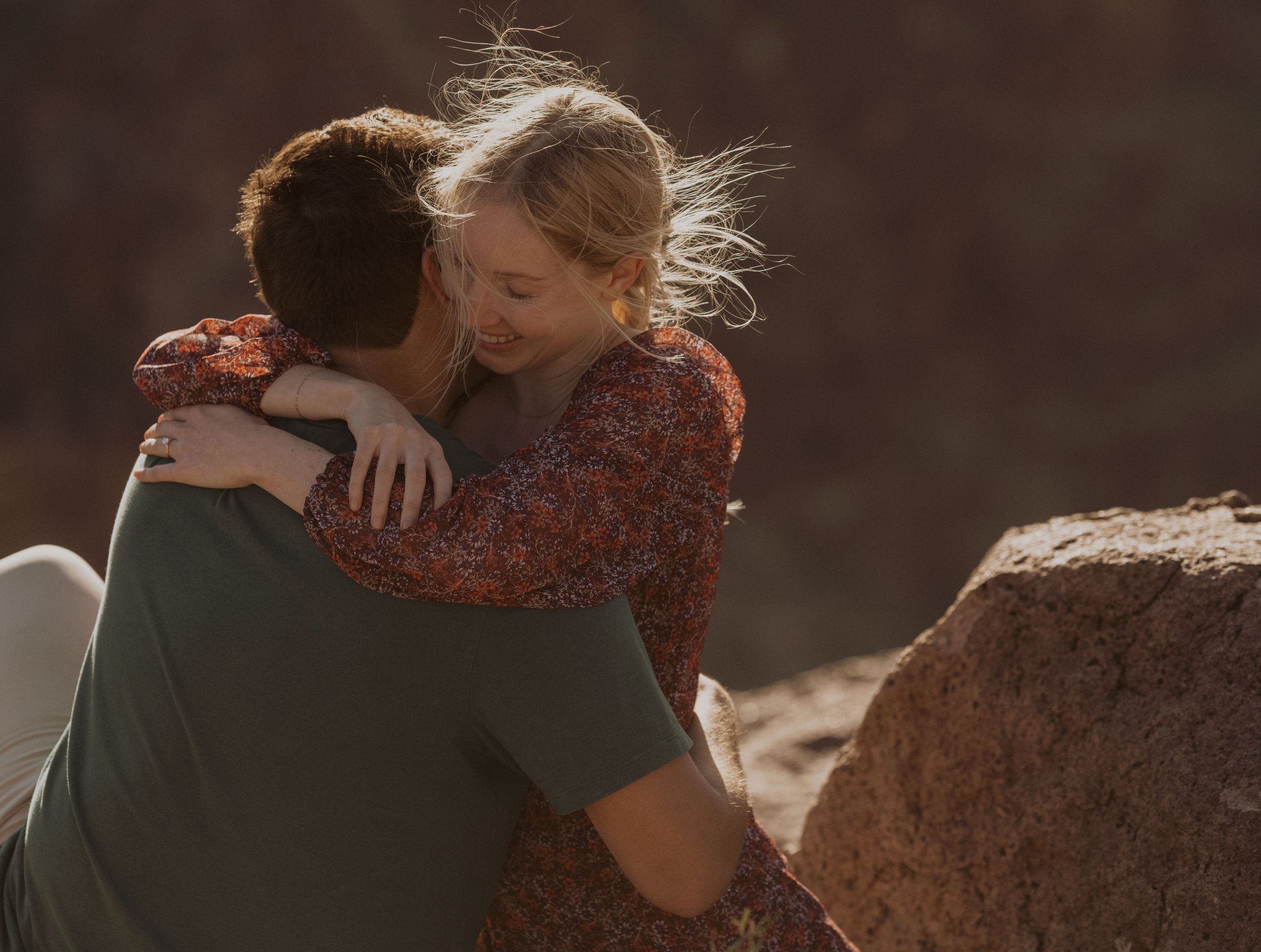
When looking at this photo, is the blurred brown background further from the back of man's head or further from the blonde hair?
the back of man's head

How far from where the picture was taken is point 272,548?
123cm

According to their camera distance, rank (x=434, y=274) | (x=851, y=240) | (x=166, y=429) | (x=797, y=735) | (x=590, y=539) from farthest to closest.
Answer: (x=851, y=240)
(x=797, y=735)
(x=434, y=274)
(x=166, y=429)
(x=590, y=539)

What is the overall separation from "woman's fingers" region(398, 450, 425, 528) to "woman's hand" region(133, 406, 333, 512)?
0.11 m

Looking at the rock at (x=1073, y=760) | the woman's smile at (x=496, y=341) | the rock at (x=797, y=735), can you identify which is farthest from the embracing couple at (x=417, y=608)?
the rock at (x=797, y=735)

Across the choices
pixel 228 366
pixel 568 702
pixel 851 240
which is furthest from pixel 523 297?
pixel 851 240

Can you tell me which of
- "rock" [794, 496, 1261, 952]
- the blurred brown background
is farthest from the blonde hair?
the blurred brown background

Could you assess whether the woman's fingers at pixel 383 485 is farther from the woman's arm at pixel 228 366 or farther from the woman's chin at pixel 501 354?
the woman's chin at pixel 501 354

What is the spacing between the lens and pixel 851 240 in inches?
437

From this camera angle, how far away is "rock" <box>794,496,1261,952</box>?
166 centimetres

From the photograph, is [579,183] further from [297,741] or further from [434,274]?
[297,741]

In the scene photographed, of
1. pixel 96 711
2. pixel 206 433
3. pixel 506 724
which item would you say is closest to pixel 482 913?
pixel 506 724

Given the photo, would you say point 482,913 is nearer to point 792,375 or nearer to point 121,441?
point 121,441

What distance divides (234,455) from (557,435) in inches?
14.0

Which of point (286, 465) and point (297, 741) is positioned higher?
point (286, 465)
